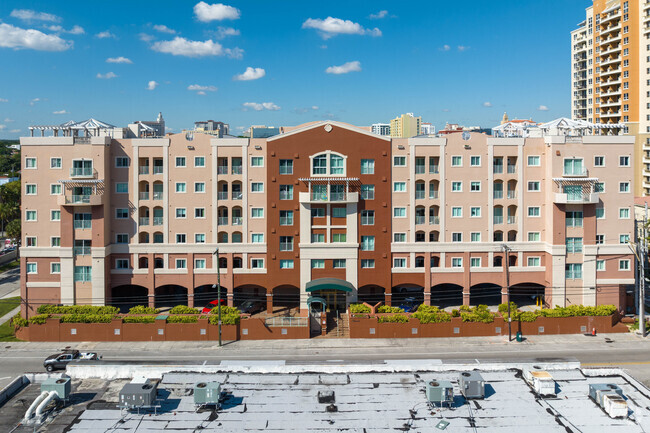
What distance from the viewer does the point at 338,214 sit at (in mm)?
63562

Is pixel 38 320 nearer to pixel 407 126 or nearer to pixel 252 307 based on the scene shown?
pixel 252 307

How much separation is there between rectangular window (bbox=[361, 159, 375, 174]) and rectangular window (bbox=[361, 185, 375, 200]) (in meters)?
1.72

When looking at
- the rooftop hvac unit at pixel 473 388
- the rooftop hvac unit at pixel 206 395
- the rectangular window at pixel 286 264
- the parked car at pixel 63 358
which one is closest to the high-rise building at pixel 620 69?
the rectangular window at pixel 286 264

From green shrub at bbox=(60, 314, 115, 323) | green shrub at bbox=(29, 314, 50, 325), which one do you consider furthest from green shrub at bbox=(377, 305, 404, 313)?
green shrub at bbox=(29, 314, 50, 325)

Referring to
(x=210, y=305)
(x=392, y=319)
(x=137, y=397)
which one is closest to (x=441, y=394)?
(x=137, y=397)

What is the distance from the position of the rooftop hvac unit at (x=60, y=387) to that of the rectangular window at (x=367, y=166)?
4323 cm

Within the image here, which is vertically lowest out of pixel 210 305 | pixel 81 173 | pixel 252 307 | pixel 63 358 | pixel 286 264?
pixel 63 358

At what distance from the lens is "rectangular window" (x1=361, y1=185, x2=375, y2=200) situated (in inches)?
2505

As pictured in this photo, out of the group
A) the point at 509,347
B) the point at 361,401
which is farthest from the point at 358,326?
the point at 361,401

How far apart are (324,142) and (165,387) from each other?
134 feet

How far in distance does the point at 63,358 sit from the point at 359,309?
1119 inches

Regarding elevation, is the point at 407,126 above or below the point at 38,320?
above

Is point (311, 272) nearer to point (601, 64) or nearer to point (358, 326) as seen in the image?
point (358, 326)

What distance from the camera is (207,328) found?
55.7 meters
